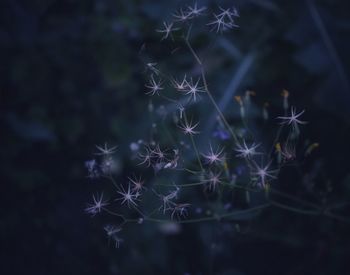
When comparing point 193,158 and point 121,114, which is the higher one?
point 193,158

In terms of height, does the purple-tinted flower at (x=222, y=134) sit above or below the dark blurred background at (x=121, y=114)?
above

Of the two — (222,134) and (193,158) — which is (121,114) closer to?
(193,158)

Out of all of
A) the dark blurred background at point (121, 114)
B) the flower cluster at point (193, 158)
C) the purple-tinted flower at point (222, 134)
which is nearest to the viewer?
the flower cluster at point (193, 158)

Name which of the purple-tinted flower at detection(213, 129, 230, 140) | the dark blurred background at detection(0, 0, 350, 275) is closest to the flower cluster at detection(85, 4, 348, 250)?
the purple-tinted flower at detection(213, 129, 230, 140)

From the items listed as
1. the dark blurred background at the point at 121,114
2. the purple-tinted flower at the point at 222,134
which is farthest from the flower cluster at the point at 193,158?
the dark blurred background at the point at 121,114

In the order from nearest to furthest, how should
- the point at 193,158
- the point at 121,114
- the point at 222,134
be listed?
1. the point at 222,134
2. the point at 193,158
3. the point at 121,114

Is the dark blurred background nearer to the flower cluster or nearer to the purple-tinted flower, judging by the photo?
the flower cluster

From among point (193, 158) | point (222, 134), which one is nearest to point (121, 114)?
point (193, 158)

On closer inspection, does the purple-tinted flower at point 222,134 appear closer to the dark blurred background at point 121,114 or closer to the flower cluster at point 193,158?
the flower cluster at point 193,158

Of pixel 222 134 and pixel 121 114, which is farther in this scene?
pixel 121 114
